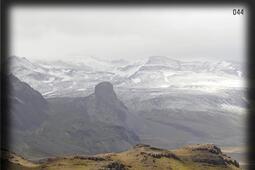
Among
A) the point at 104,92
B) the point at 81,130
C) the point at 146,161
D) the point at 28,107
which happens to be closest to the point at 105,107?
the point at 104,92

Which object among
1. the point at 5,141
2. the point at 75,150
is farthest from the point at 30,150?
the point at 5,141

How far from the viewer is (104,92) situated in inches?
7372

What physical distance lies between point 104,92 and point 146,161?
13749cm

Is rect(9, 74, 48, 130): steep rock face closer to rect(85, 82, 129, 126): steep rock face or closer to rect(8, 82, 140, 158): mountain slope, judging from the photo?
rect(8, 82, 140, 158): mountain slope

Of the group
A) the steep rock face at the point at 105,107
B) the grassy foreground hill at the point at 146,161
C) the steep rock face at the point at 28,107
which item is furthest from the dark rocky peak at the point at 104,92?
the grassy foreground hill at the point at 146,161

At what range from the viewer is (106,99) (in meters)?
184

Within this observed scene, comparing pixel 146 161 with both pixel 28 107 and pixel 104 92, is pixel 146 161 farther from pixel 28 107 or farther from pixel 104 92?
pixel 104 92

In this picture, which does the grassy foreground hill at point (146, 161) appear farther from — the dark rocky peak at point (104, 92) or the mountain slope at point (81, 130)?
the dark rocky peak at point (104, 92)

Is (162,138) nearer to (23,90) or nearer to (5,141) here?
(23,90)

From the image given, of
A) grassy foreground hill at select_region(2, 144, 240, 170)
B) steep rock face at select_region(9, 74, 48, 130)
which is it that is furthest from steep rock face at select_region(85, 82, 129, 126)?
grassy foreground hill at select_region(2, 144, 240, 170)

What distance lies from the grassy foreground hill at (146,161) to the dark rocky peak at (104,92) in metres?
126

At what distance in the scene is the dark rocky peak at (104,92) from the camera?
18375 centimetres

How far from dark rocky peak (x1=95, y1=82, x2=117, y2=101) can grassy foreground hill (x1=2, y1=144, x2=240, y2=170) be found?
125913 millimetres

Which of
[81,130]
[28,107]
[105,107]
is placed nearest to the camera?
[81,130]
